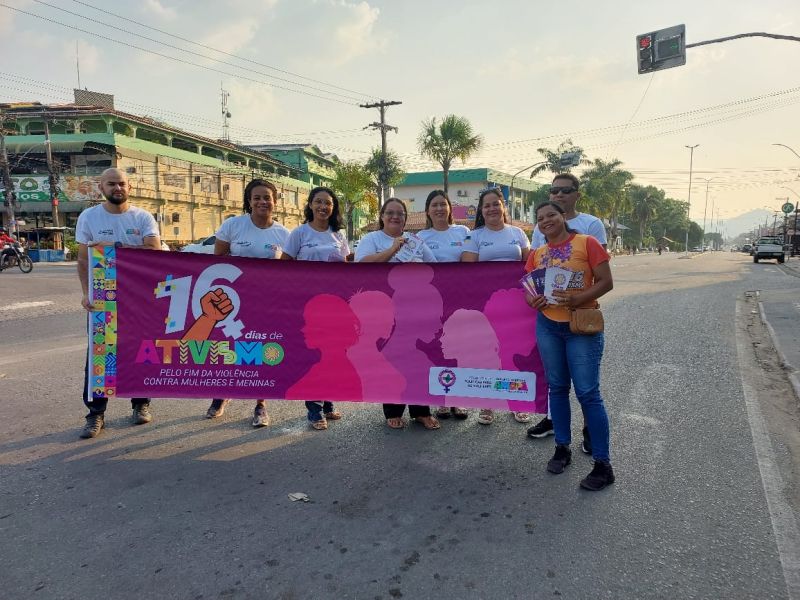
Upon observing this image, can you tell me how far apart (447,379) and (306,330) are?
1.20 meters

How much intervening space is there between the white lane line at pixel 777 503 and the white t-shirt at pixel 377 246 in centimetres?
284

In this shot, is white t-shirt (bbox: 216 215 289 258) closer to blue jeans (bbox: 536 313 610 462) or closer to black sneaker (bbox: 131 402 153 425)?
black sneaker (bbox: 131 402 153 425)

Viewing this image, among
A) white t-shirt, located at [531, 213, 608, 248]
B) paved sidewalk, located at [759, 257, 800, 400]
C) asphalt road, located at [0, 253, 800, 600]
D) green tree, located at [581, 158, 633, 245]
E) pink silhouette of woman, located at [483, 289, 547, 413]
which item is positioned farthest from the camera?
green tree, located at [581, 158, 633, 245]

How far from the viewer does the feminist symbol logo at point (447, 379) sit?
414 cm

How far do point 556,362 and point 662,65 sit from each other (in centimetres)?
1413

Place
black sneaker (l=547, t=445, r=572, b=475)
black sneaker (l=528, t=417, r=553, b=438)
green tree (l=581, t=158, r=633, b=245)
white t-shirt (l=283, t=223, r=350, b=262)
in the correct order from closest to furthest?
black sneaker (l=547, t=445, r=572, b=475), black sneaker (l=528, t=417, r=553, b=438), white t-shirt (l=283, t=223, r=350, b=262), green tree (l=581, t=158, r=633, b=245)

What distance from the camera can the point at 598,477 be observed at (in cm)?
328

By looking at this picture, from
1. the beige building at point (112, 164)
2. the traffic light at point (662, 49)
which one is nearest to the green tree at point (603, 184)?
the beige building at point (112, 164)

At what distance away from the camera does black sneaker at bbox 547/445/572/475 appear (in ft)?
11.4

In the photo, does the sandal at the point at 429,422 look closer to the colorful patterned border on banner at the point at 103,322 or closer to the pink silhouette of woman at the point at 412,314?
the pink silhouette of woman at the point at 412,314

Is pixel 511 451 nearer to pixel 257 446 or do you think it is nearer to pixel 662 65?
pixel 257 446

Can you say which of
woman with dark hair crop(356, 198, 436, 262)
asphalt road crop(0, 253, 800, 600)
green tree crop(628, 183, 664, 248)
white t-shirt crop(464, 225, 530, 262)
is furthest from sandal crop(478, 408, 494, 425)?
green tree crop(628, 183, 664, 248)

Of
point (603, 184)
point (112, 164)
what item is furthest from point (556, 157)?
point (112, 164)

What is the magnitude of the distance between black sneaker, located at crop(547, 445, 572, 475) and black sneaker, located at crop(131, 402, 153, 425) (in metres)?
3.30
